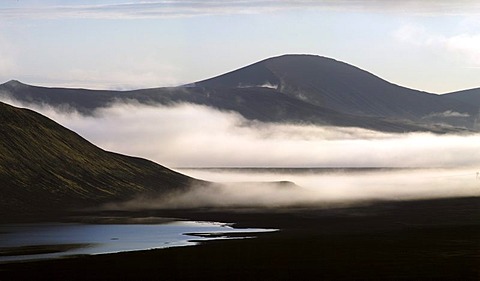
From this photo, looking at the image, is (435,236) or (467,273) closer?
(467,273)

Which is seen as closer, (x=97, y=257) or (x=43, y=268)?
(x=43, y=268)

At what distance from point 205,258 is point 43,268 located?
911 inches

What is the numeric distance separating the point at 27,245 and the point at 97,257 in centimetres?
2562

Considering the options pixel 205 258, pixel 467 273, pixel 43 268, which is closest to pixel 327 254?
pixel 205 258

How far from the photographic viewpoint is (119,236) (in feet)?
644

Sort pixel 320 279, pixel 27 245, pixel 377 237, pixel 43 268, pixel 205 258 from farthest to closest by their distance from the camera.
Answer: pixel 377 237, pixel 27 245, pixel 205 258, pixel 43 268, pixel 320 279

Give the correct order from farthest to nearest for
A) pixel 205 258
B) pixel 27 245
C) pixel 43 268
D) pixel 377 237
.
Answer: pixel 377 237
pixel 27 245
pixel 205 258
pixel 43 268

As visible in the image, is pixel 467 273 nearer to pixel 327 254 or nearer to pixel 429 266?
pixel 429 266

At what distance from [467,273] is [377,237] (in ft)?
178

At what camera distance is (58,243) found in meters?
183

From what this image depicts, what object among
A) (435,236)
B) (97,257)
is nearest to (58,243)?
(97,257)

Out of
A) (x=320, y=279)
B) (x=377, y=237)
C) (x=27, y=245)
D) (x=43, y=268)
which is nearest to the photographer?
(x=320, y=279)

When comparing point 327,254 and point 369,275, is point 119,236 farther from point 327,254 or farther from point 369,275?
point 369,275

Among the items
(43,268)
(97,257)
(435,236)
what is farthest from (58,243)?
(435,236)
